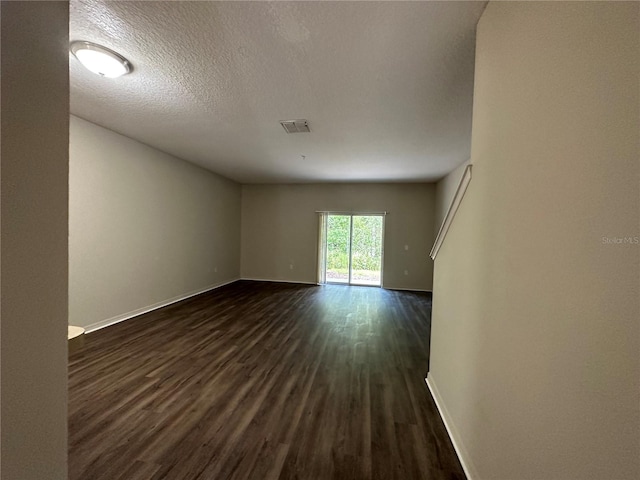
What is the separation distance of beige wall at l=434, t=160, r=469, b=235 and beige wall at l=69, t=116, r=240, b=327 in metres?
4.72

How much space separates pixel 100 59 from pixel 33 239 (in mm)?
1900

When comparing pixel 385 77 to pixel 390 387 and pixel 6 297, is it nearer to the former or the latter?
pixel 6 297

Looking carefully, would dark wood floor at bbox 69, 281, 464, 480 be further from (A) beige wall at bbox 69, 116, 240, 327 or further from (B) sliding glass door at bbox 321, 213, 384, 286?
(B) sliding glass door at bbox 321, 213, 384, 286

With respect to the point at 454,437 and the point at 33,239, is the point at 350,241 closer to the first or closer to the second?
the point at 454,437

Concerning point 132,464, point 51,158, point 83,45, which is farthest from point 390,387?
point 83,45

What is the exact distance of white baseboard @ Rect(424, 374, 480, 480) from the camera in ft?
4.31

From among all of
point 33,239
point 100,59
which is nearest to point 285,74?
point 100,59

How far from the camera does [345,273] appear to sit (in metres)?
6.65

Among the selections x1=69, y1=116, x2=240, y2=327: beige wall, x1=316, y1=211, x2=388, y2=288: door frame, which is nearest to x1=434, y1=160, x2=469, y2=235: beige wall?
x1=316, y1=211, x2=388, y2=288: door frame

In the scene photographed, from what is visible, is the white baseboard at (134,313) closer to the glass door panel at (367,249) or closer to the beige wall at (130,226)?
the beige wall at (130,226)

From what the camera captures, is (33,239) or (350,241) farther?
(350,241)

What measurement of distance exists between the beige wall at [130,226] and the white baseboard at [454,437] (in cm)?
390

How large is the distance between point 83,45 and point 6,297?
6.53 ft

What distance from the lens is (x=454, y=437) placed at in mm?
1562
